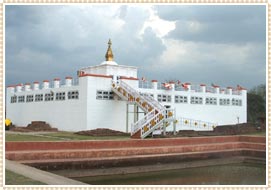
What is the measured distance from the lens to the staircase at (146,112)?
2554 centimetres

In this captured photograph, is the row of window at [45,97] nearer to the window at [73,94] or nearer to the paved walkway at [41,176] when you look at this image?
the window at [73,94]

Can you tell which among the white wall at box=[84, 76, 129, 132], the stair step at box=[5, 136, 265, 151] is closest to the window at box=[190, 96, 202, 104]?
the white wall at box=[84, 76, 129, 132]

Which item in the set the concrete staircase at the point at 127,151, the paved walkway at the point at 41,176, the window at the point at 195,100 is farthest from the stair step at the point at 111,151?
the window at the point at 195,100

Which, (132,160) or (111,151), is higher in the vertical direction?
(111,151)

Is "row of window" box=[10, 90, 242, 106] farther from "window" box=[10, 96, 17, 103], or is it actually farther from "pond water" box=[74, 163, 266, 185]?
"pond water" box=[74, 163, 266, 185]

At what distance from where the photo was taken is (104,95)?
101ft

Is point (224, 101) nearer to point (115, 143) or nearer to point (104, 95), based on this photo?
point (104, 95)

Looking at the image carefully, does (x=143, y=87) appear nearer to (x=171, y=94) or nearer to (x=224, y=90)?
(x=171, y=94)

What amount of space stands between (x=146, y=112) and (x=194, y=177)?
313 inches

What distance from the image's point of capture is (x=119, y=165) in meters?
21.5

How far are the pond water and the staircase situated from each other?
3.71m

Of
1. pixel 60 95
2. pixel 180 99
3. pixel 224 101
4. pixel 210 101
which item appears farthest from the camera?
pixel 224 101

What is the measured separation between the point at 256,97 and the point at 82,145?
43521 millimetres

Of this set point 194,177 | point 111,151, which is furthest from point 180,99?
point 111,151
